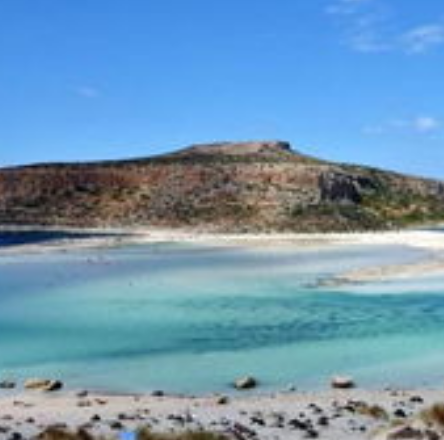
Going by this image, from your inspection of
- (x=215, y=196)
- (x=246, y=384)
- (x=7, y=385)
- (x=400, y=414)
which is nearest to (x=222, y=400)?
(x=246, y=384)

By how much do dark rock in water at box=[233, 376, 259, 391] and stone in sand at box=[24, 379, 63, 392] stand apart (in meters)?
4.01

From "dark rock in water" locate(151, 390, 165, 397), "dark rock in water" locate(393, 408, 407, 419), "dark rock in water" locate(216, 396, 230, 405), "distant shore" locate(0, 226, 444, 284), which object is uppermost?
"distant shore" locate(0, 226, 444, 284)

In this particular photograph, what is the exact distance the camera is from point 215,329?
35.8 meters

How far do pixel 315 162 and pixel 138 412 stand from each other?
145204 mm

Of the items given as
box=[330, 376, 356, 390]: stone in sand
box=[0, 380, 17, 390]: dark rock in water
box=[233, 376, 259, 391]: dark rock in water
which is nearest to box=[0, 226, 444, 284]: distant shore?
box=[330, 376, 356, 390]: stone in sand

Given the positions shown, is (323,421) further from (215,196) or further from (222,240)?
(215,196)

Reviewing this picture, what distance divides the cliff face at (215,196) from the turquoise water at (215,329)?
→ 65679mm

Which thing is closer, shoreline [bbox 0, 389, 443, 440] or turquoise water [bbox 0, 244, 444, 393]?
shoreline [bbox 0, 389, 443, 440]

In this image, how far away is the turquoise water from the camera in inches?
1070

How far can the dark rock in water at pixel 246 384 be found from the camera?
2484 cm

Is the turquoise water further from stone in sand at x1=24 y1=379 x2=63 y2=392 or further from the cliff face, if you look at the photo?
the cliff face

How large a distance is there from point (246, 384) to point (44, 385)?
454cm

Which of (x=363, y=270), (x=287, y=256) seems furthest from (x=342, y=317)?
(x=287, y=256)

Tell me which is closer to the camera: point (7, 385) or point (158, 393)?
point (158, 393)
